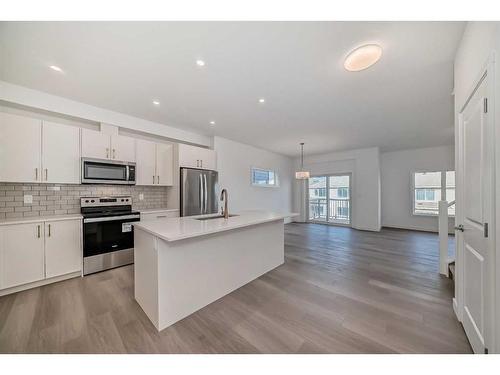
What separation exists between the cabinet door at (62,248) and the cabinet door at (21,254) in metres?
0.06

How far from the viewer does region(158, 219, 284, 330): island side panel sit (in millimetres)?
1680

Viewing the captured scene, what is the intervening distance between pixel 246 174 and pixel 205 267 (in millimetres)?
3806

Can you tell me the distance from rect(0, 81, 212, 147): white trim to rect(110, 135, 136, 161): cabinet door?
27 centimetres

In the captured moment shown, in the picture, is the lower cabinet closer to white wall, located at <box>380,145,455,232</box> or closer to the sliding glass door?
the sliding glass door

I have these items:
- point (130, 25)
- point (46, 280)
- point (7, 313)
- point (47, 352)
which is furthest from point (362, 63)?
point (46, 280)

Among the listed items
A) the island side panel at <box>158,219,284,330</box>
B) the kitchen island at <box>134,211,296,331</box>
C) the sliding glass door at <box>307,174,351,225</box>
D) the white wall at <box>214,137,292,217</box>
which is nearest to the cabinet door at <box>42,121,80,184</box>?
the kitchen island at <box>134,211,296,331</box>

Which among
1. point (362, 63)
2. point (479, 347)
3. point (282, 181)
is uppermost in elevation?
point (362, 63)

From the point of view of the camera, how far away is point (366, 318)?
1.76m

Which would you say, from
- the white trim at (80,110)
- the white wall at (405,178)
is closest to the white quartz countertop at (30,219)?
the white trim at (80,110)

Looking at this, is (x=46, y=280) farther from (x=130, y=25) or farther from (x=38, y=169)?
(x=130, y=25)

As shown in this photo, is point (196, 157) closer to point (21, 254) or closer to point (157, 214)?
point (157, 214)

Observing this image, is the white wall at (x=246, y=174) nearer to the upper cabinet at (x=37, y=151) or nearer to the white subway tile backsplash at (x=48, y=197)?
the white subway tile backsplash at (x=48, y=197)
